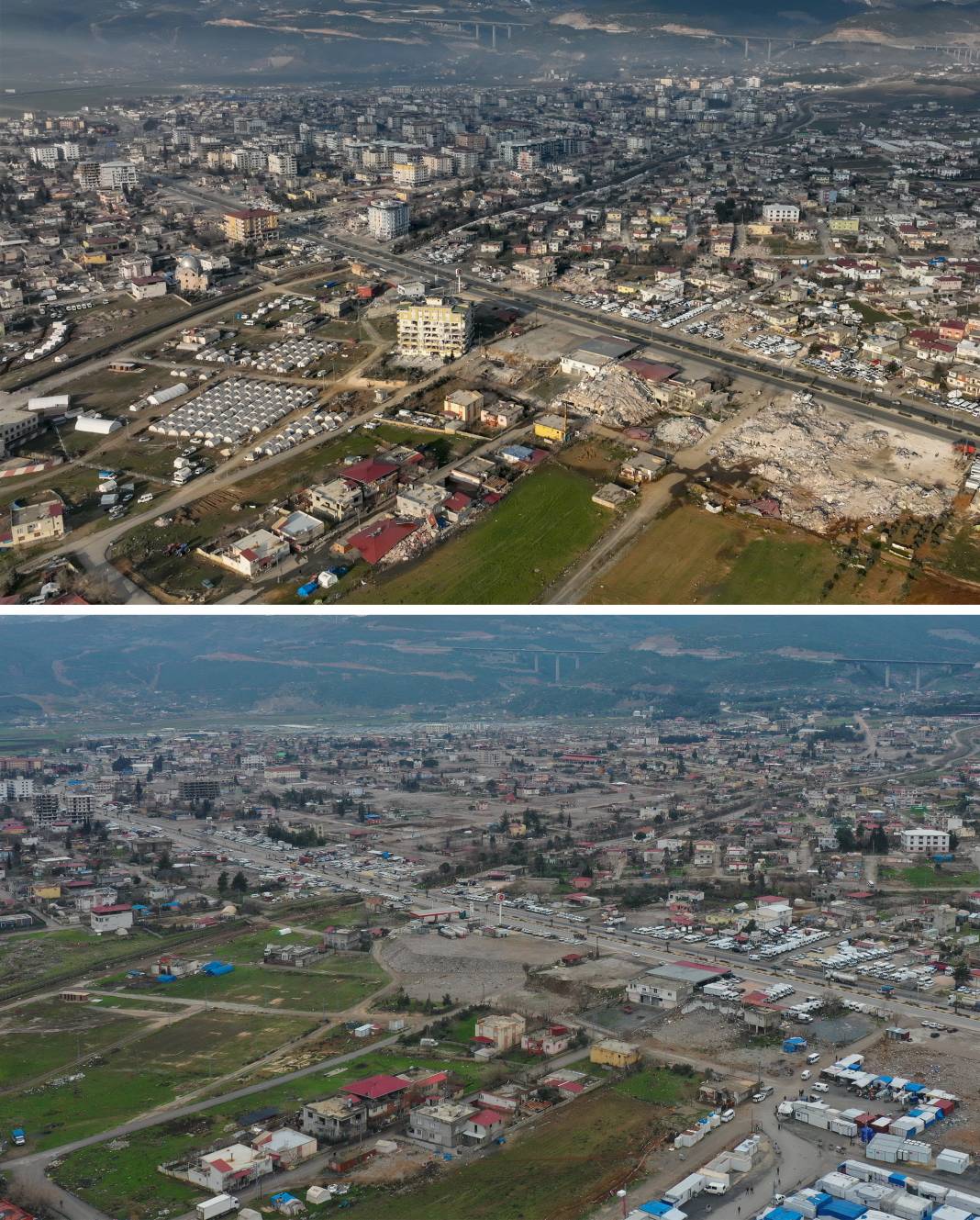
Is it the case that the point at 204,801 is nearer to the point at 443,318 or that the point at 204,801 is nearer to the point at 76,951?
the point at 76,951

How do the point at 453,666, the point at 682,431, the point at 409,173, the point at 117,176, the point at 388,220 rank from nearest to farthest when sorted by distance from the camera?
the point at 682,431
the point at 453,666
the point at 388,220
the point at 117,176
the point at 409,173

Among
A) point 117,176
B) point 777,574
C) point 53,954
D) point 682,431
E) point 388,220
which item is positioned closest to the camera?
point 53,954

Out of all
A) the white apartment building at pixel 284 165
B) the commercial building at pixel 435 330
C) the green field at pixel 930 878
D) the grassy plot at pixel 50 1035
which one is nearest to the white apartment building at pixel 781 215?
the commercial building at pixel 435 330

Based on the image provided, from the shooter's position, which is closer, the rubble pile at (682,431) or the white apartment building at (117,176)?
the rubble pile at (682,431)

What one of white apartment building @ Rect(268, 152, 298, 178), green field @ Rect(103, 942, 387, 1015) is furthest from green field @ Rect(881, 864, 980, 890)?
white apartment building @ Rect(268, 152, 298, 178)

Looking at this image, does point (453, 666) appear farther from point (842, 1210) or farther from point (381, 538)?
point (842, 1210)

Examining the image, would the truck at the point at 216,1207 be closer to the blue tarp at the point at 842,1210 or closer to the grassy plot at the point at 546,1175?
the grassy plot at the point at 546,1175

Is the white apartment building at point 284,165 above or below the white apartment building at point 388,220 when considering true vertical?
above

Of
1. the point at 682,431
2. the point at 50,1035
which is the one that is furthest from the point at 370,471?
the point at 50,1035
